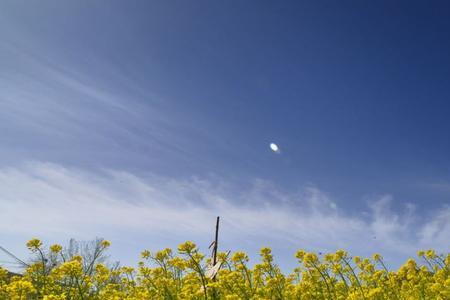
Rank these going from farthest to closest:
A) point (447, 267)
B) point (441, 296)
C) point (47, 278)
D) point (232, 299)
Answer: point (447, 267) → point (47, 278) → point (441, 296) → point (232, 299)

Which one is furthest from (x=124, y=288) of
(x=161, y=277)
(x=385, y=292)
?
(x=385, y=292)

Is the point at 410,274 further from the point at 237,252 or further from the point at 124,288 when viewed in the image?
the point at 124,288

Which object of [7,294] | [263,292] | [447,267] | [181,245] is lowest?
[7,294]

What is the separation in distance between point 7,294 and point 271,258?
20.7 feet

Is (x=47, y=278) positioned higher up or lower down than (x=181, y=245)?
lower down

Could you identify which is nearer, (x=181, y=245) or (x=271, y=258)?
(x=181, y=245)

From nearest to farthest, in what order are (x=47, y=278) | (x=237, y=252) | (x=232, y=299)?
(x=232, y=299) < (x=47, y=278) < (x=237, y=252)

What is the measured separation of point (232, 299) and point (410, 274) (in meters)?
6.56

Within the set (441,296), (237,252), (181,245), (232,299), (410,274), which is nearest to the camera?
(232,299)

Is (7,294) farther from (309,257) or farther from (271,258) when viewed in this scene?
(309,257)

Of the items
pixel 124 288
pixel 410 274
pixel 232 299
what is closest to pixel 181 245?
pixel 232 299

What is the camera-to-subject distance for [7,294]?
7.57m

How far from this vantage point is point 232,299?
5949 millimetres

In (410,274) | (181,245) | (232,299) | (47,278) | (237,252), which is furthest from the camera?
(410,274)
